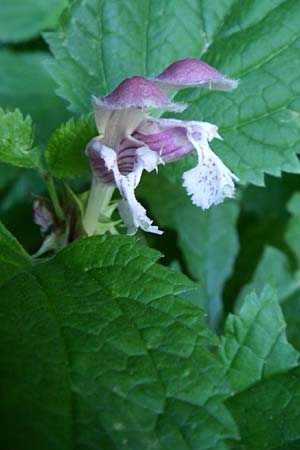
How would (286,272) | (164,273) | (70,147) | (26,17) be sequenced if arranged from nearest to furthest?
(164,273)
(70,147)
(286,272)
(26,17)

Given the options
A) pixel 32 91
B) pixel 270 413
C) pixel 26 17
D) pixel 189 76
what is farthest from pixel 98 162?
pixel 26 17

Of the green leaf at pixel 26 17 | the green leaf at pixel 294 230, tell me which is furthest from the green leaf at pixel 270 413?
the green leaf at pixel 26 17

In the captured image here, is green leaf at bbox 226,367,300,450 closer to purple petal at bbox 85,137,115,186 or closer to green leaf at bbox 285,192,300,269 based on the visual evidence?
purple petal at bbox 85,137,115,186

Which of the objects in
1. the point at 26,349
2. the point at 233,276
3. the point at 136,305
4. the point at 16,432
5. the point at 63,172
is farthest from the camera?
the point at 233,276

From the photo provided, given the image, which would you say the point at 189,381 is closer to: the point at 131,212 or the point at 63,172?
the point at 131,212

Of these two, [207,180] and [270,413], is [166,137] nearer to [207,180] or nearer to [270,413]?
[207,180]

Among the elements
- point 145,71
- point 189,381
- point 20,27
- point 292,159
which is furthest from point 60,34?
point 20,27

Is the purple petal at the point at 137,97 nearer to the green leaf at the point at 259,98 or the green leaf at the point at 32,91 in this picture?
the green leaf at the point at 259,98
